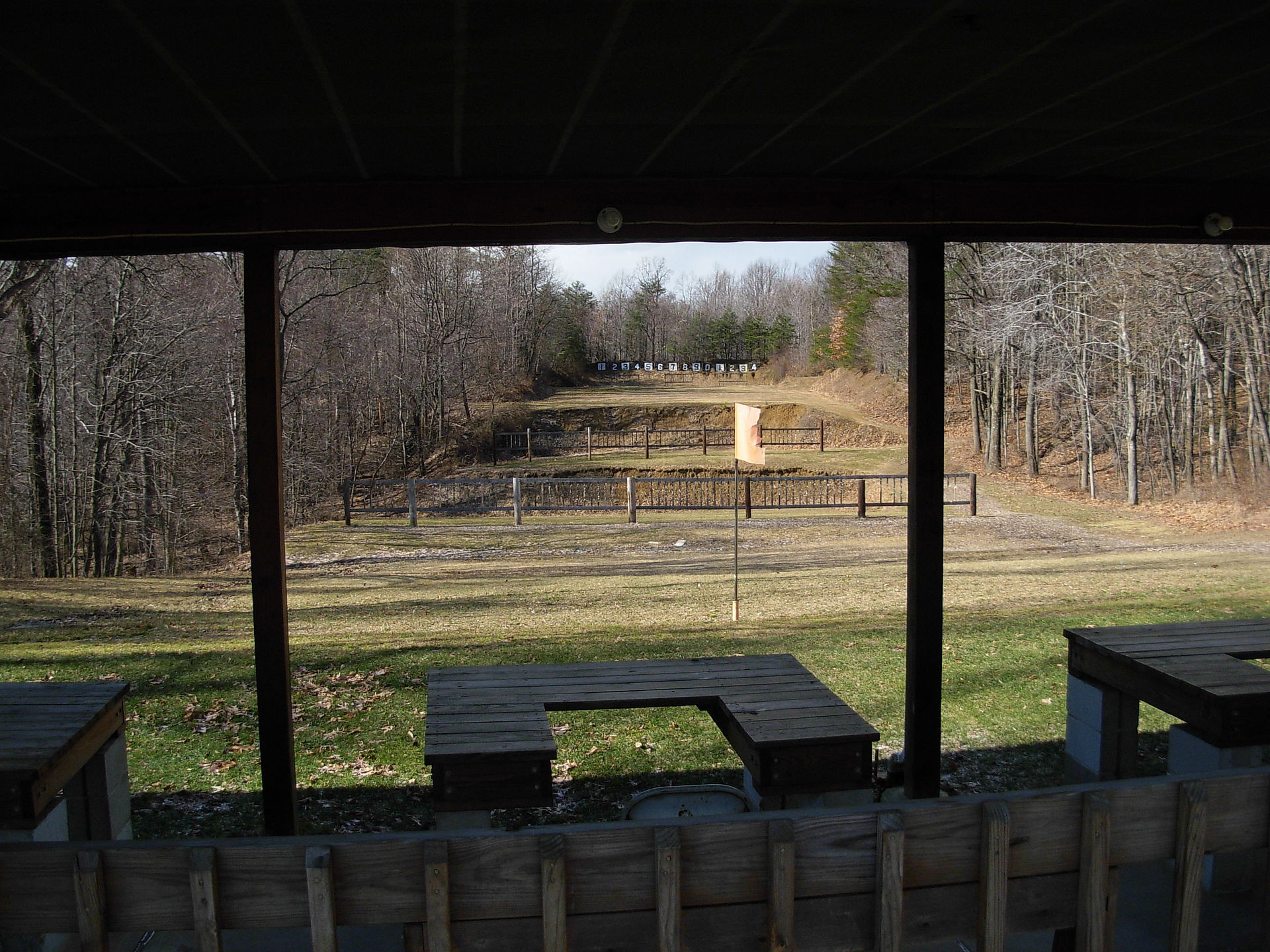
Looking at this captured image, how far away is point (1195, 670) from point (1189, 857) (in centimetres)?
229

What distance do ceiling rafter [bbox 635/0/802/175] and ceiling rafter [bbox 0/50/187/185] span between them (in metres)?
1.82

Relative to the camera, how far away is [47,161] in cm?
325

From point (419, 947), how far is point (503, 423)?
38.0 metres

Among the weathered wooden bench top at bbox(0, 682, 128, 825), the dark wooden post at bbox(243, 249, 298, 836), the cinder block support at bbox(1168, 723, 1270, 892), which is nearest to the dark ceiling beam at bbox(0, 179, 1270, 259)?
the dark wooden post at bbox(243, 249, 298, 836)

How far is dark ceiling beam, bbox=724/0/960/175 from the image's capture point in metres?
2.35

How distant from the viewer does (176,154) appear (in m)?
3.26

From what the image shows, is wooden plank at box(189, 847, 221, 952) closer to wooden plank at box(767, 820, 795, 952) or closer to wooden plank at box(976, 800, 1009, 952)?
wooden plank at box(767, 820, 795, 952)

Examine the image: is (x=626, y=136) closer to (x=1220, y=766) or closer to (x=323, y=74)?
(x=323, y=74)

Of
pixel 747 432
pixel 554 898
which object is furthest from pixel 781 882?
pixel 747 432

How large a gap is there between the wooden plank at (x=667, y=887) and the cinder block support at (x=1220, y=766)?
2.84 meters

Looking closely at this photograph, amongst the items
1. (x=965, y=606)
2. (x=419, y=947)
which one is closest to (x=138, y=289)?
(x=965, y=606)

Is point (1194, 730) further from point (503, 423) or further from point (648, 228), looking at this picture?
point (503, 423)

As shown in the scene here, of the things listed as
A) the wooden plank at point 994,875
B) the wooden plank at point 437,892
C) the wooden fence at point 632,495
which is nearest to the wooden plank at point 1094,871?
the wooden plank at point 994,875

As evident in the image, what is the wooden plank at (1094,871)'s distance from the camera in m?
1.96
